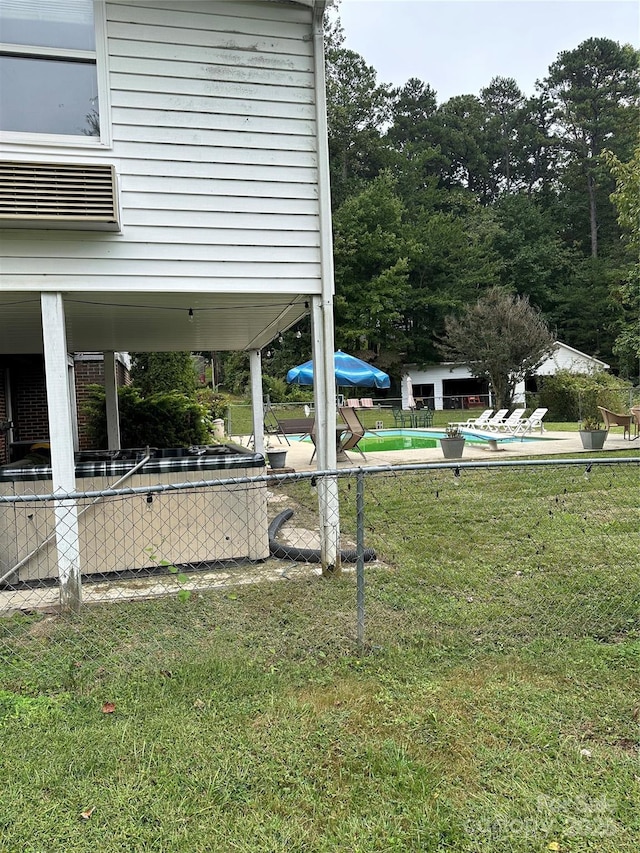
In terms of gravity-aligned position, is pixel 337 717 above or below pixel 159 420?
below

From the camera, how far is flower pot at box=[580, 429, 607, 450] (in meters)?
10.2

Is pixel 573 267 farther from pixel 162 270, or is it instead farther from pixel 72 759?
pixel 72 759

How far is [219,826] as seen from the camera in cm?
196

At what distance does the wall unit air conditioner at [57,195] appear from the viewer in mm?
3803

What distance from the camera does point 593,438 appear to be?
10.3 meters

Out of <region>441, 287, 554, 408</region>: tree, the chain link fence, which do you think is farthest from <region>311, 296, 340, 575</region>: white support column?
<region>441, 287, 554, 408</region>: tree

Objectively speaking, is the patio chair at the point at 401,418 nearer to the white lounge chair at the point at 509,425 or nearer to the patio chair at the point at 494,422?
the patio chair at the point at 494,422

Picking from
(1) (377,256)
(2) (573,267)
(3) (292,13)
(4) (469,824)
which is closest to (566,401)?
(1) (377,256)

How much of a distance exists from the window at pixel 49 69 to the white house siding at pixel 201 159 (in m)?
0.17

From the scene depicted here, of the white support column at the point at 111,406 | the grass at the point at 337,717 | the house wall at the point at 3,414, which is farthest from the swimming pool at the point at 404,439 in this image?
the grass at the point at 337,717

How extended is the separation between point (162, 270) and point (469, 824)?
3777 millimetres

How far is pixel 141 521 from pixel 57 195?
8.40 ft

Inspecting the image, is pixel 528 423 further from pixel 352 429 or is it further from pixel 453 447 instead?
pixel 352 429

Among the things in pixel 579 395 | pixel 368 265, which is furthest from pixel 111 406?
pixel 368 265
